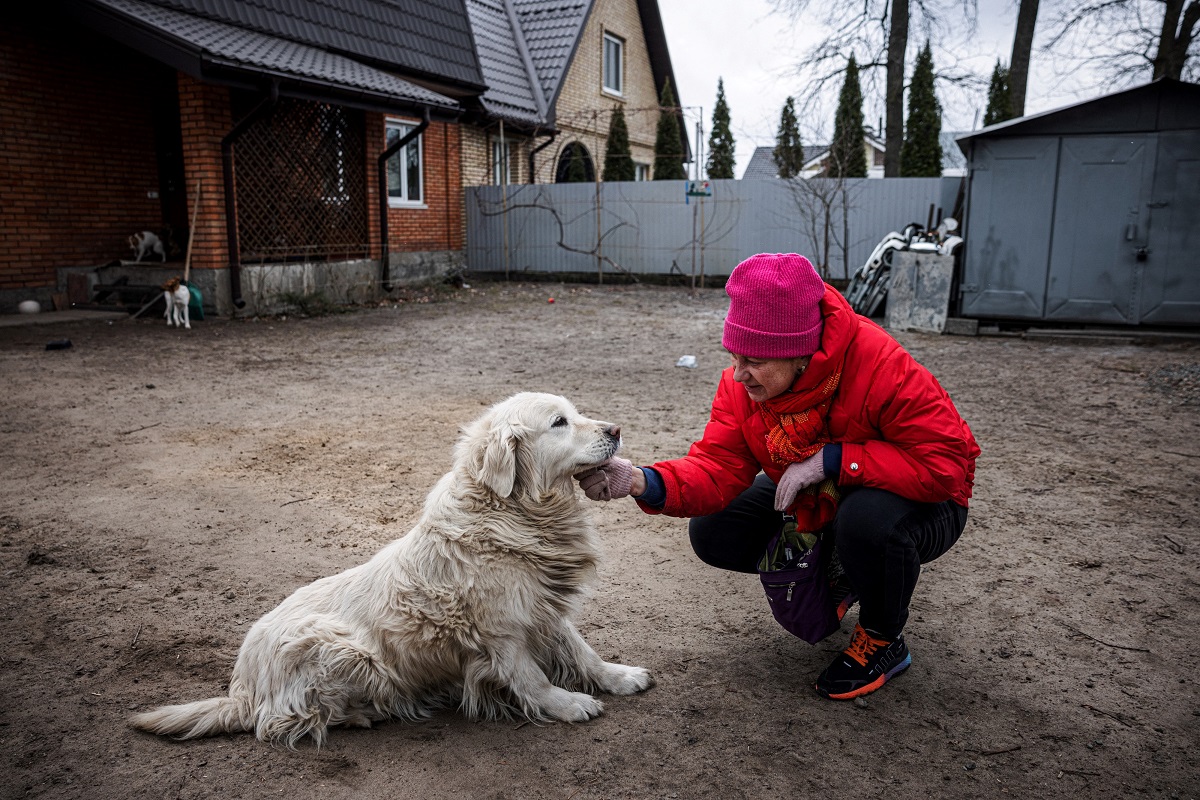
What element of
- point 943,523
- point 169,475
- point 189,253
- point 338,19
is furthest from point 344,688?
point 338,19

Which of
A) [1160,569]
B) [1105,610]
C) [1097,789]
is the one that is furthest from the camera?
[1160,569]

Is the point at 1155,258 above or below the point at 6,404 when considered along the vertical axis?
above

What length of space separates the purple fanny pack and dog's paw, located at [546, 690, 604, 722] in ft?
2.35

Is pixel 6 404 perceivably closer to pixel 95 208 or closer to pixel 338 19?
pixel 95 208

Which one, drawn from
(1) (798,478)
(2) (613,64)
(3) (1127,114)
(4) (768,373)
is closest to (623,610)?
(1) (798,478)

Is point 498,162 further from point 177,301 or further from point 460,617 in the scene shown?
point 460,617

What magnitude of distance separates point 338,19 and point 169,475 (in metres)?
11.6

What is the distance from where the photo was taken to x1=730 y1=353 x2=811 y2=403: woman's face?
254 centimetres

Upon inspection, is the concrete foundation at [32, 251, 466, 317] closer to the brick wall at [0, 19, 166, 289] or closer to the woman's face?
the brick wall at [0, 19, 166, 289]

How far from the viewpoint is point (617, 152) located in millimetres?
21844

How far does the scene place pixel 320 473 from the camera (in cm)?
498

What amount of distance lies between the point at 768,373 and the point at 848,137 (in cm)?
1657

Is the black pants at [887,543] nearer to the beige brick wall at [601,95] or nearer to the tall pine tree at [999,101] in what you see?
the beige brick wall at [601,95]

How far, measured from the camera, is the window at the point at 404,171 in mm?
16109
